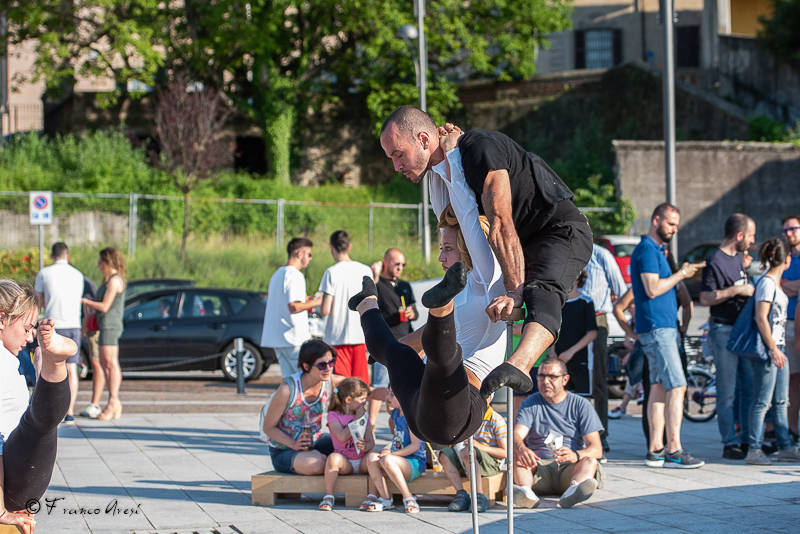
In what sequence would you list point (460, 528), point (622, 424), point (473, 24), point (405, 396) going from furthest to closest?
point (473, 24) → point (622, 424) → point (460, 528) → point (405, 396)

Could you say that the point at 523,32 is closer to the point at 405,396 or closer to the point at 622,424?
the point at 622,424

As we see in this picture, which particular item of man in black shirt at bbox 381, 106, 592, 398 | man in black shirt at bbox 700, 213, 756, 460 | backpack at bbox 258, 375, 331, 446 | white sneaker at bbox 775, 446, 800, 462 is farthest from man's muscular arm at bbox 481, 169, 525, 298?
white sneaker at bbox 775, 446, 800, 462

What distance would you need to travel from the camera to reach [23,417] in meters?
4.62

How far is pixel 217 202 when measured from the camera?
1195 inches

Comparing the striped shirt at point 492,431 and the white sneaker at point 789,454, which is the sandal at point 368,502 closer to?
the striped shirt at point 492,431

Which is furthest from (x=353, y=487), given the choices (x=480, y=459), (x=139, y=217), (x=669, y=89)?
(x=139, y=217)

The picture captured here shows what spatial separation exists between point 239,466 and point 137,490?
Answer: 144 cm

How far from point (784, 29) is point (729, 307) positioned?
2642 centimetres

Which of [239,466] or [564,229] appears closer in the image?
[564,229]

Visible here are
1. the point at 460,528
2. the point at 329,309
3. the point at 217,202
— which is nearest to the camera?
the point at 460,528

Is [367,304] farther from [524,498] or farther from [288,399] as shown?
[288,399]

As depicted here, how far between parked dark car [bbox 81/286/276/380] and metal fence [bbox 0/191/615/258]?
1026 cm

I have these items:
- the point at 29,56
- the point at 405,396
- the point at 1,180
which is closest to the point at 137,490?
the point at 405,396

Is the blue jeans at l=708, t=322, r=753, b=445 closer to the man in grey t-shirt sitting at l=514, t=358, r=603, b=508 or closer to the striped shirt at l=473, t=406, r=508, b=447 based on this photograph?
the man in grey t-shirt sitting at l=514, t=358, r=603, b=508
